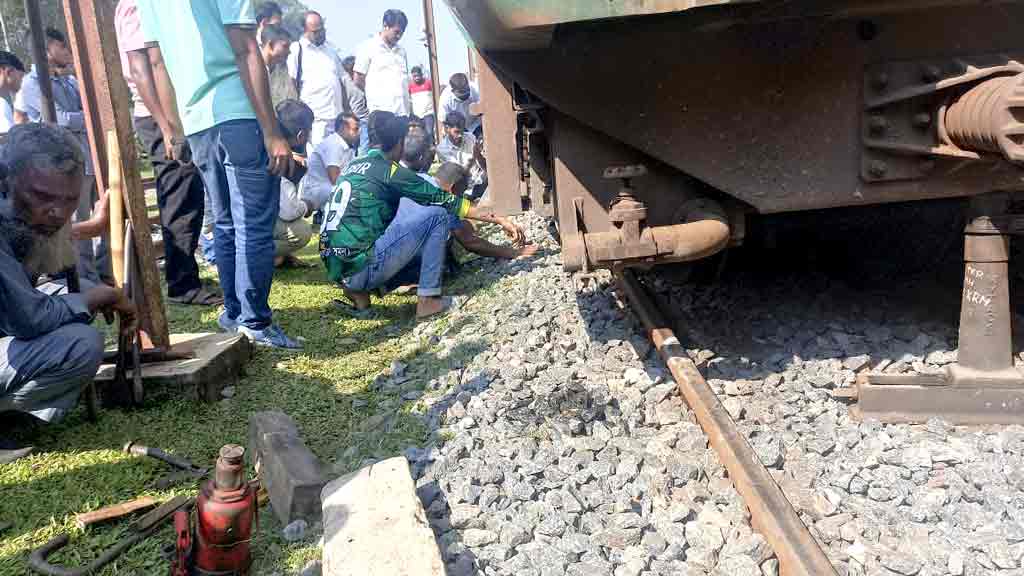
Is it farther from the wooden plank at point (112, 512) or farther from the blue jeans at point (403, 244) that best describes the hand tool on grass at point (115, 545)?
the blue jeans at point (403, 244)

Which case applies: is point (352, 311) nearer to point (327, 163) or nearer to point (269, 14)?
point (327, 163)

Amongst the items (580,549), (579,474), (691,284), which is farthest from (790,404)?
(691,284)

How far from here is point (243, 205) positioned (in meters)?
3.73

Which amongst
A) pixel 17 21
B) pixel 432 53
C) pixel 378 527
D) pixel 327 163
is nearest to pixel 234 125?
pixel 378 527

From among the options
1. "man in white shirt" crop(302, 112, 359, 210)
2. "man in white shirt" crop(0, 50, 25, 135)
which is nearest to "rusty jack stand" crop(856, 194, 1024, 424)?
"man in white shirt" crop(302, 112, 359, 210)

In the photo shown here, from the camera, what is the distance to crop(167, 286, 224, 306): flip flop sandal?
489cm

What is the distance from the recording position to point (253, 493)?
2.02 m

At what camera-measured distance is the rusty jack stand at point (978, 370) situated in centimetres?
243

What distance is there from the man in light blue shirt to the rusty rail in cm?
201

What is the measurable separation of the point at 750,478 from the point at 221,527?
1347mm

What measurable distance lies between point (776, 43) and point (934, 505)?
1446 millimetres

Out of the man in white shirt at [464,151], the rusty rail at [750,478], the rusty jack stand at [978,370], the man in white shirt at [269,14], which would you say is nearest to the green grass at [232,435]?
the rusty rail at [750,478]

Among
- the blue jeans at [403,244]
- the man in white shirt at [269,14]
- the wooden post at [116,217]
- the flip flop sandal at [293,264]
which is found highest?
the man in white shirt at [269,14]

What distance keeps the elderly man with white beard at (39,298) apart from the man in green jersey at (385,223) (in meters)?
1.63
